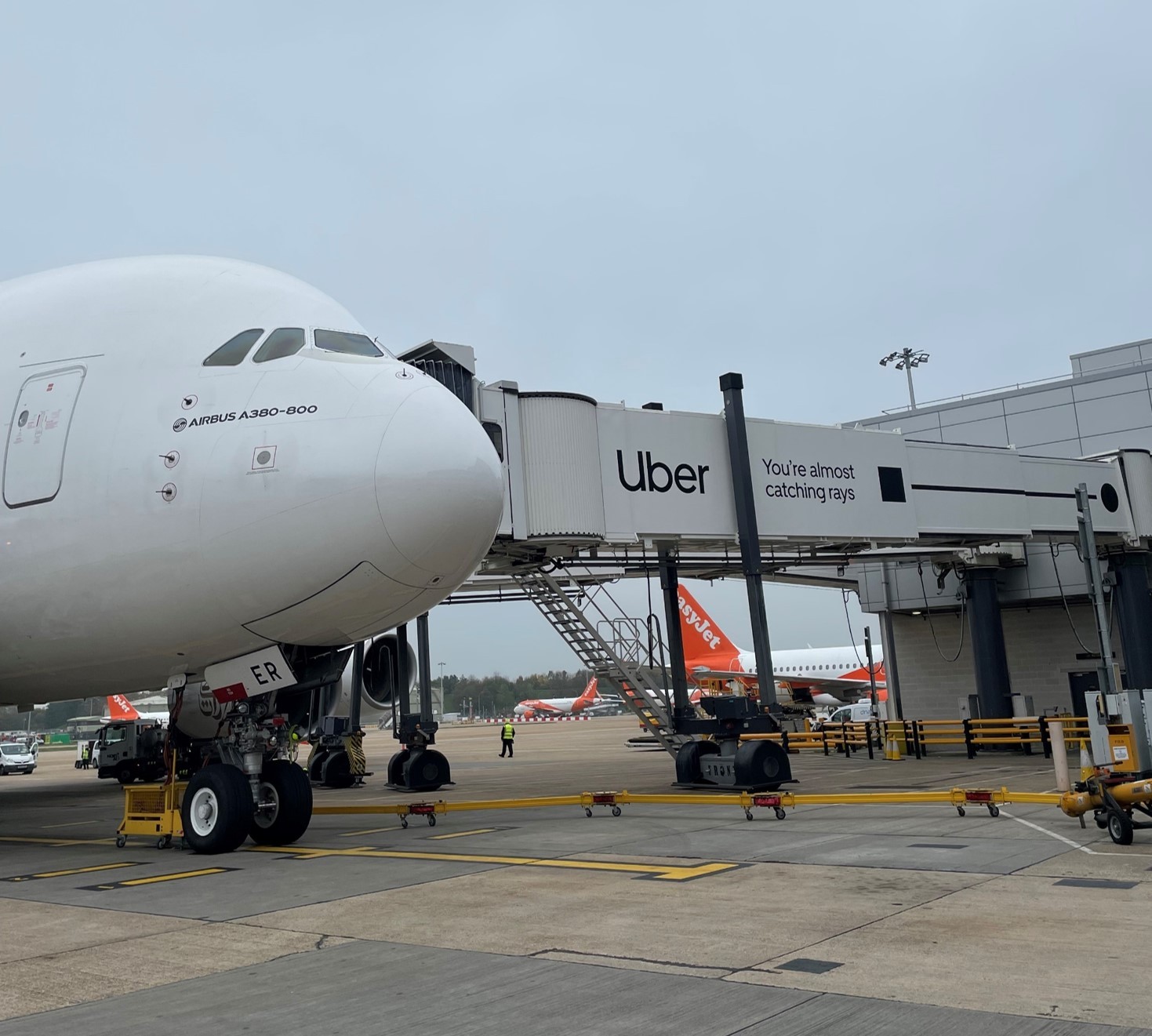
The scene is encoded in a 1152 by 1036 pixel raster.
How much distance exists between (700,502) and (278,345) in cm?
1087

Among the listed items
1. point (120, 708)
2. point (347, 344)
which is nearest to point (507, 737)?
point (347, 344)

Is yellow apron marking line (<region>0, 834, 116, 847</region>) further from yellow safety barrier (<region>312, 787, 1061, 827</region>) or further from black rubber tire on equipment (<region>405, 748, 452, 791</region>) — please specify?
black rubber tire on equipment (<region>405, 748, 452, 791</region>)

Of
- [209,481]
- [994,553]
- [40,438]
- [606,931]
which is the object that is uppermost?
[994,553]

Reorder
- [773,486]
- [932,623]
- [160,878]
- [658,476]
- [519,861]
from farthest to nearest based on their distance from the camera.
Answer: [932,623]
[773,486]
[658,476]
[519,861]
[160,878]

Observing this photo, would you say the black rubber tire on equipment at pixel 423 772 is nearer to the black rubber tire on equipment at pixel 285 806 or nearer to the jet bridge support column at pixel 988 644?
the black rubber tire on equipment at pixel 285 806

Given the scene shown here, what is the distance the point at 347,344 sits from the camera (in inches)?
424

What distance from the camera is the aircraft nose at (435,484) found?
30.9ft

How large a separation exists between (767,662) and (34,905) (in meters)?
12.9

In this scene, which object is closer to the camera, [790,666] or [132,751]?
[132,751]

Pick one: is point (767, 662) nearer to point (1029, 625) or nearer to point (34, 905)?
point (34, 905)

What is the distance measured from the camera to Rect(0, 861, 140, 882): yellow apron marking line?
1065 cm

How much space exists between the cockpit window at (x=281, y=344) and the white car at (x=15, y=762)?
38.6 metres

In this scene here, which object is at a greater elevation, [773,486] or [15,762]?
[773,486]

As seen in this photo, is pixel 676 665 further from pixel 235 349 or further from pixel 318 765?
pixel 235 349
